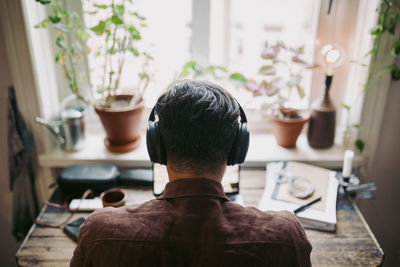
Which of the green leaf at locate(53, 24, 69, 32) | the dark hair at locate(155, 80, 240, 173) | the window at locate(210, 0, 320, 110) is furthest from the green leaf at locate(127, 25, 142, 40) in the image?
the dark hair at locate(155, 80, 240, 173)

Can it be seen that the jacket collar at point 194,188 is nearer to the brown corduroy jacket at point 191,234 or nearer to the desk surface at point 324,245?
the brown corduroy jacket at point 191,234

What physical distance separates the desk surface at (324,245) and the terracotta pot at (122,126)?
1.31ft

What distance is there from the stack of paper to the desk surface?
0.04 meters

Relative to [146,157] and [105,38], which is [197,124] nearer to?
[146,157]

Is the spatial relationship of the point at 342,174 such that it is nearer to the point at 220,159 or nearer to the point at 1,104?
the point at 220,159

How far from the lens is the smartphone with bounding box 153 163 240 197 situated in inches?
50.9

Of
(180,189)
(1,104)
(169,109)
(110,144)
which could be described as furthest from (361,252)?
(1,104)

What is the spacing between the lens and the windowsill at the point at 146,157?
1522 millimetres

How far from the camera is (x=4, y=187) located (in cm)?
167

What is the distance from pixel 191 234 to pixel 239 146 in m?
0.28

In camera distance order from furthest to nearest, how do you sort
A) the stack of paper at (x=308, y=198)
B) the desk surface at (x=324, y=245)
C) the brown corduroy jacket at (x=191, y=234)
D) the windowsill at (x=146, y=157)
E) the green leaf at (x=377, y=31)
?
the windowsill at (x=146, y=157) → the green leaf at (x=377, y=31) → the stack of paper at (x=308, y=198) → the desk surface at (x=324, y=245) → the brown corduroy jacket at (x=191, y=234)

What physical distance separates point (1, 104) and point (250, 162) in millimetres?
1138

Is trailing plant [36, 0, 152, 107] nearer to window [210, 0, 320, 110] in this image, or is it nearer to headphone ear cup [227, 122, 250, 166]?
window [210, 0, 320, 110]

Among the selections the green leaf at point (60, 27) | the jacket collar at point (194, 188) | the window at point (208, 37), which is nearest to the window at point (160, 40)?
the window at point (208, 37)
